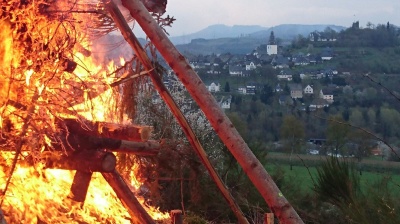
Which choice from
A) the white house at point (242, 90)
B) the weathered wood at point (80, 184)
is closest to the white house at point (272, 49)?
the white house at point (242, 90)

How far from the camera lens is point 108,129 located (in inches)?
176

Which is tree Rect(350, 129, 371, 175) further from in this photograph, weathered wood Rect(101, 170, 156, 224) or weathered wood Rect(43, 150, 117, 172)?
weathered wood Rect(43, 150, 117, 172)

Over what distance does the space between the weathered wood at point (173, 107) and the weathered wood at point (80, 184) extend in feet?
2.50

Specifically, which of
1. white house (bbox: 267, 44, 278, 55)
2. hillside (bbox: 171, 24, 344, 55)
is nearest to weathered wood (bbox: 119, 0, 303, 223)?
hillside (bbox: 171, 24, 344, 55)

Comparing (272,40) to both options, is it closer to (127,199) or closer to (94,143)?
(127,199)

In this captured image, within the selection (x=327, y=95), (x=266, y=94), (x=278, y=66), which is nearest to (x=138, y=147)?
(x=327, y=95)

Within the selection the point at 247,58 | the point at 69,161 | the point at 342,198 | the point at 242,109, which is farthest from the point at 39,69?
the point at 247,58

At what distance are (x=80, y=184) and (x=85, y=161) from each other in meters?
A: 0.22

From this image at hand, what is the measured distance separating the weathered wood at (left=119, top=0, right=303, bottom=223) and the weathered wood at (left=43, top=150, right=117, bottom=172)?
0.77 m

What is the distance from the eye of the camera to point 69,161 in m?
4.38

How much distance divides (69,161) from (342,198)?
386 centimetres

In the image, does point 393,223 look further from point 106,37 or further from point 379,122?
point 379,122

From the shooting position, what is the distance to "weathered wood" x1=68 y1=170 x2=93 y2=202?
14.6 ft

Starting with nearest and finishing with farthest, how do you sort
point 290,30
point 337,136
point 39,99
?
1. point 39,99
2. point 337,136
3. point 290,30
